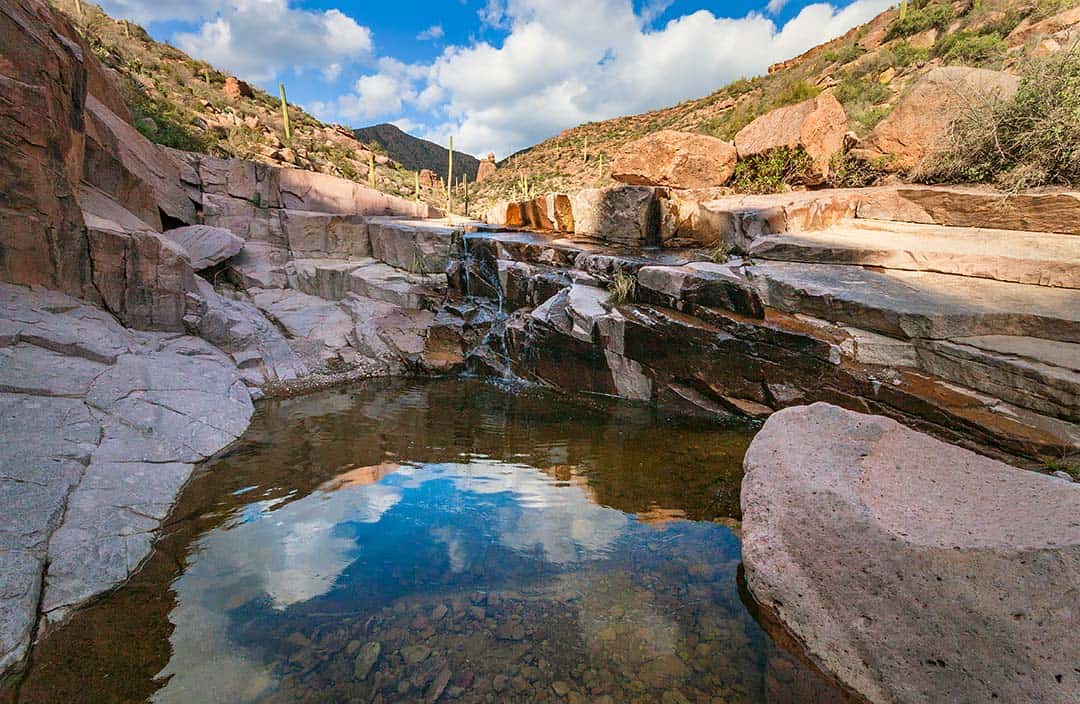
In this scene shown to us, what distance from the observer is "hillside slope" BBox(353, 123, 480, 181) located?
43.9 meters

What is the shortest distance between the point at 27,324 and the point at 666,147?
1151 cm

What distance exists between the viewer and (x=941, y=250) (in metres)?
5.44

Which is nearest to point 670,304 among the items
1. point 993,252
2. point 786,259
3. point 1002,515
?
point 786,259

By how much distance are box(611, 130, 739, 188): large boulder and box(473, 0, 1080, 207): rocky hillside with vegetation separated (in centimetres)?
52

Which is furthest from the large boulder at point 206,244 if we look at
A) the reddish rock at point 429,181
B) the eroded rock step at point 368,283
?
the reddish rock at point 429,181

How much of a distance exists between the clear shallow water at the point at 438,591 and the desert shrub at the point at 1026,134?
6000 mm

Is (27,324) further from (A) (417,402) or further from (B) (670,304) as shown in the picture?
(B) (670,304)

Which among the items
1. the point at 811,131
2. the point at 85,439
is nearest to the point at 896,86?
the point at 811,131

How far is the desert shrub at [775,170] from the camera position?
9414mm

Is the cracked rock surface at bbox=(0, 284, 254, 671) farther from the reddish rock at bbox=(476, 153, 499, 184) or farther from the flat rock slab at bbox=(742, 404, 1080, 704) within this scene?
the reddish rock at bbox=(476, 153, 499, 184)

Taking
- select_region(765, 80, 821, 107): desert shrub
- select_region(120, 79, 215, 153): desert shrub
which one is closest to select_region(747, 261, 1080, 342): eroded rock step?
select_region(765, 80, 821, 107): desert shrub

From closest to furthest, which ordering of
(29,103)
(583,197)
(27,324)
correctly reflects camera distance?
(27,324)
(29,103)
(583,197)

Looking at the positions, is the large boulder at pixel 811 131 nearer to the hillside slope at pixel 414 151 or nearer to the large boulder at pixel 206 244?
the large boulder at pixel 206 244

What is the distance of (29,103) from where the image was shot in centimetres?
487
